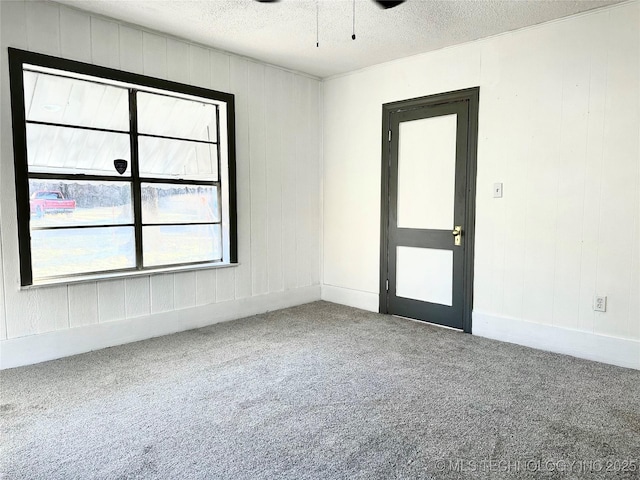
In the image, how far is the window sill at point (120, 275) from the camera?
3230mm

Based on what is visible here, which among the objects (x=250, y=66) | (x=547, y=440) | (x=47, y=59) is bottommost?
(x=547, y=440)

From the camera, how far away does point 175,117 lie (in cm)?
401

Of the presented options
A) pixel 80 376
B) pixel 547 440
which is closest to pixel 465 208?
pixel 547 440

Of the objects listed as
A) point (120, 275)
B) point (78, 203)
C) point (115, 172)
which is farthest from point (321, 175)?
point (78, 203)

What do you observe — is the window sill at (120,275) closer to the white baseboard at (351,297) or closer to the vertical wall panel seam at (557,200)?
the white baseboard at (351,297)

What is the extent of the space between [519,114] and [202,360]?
3351mm

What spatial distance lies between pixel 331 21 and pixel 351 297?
2.97 metres

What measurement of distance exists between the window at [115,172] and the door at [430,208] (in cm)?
172

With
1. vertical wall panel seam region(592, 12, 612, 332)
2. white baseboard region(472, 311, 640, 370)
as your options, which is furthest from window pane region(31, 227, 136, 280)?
vertical wall panel seam region(592, 12, 612, 332)

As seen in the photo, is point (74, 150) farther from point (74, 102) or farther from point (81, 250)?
point (81, 250)

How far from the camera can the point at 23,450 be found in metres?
2.08

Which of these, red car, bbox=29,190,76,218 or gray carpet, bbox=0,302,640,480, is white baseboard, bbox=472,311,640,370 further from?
red car, bbox=29,190,76,218

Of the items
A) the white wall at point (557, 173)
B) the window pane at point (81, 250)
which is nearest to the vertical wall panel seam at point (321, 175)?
the white wall at point (557, 173)

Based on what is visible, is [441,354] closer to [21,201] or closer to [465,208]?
[465,208]
